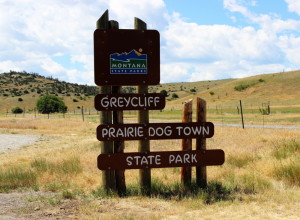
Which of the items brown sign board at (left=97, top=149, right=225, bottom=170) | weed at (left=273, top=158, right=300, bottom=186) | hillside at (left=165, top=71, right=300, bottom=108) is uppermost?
hillside at (left=165, top=71, right=300, bottom=108)

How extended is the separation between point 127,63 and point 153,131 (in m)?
1.47

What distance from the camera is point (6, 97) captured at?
108 metres

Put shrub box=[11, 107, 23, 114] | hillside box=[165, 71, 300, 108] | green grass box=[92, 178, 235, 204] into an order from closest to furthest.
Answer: green grass box=[92, 178, 235, 204] → hillside box=[165, 71, 300, 108] → shrub box=[11, 107, 23, 114]

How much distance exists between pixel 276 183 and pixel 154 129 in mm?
2945

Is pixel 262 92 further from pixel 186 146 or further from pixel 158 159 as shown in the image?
pixel 158 159

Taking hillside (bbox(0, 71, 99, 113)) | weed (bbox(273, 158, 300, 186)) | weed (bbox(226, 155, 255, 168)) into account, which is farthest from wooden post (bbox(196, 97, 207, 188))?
hillside (bbox(0, 71, 99, 113))

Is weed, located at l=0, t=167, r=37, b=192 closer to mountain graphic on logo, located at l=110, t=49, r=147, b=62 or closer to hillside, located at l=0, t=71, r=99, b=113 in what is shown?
mountain graphic on logo, located at l=110, t=49, r=147, b=62

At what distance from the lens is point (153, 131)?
26.4 ft

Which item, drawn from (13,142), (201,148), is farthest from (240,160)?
(13,142)

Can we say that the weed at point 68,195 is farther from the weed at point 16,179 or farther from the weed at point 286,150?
the weed at point 286,150

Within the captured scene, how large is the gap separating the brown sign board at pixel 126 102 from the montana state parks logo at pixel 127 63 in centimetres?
52

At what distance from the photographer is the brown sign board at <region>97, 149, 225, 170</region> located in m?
7.92

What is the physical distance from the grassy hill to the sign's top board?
66.9 m

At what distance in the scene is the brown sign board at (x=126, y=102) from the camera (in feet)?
26.0
